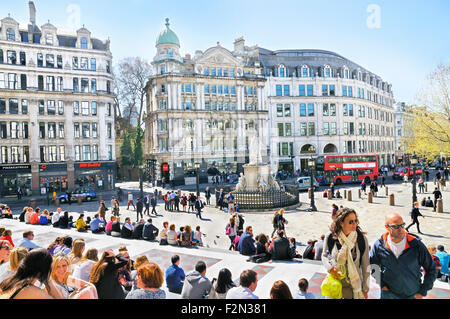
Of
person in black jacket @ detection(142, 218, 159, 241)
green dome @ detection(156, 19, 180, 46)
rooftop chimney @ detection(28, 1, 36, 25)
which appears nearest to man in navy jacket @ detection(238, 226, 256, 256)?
person in black jacket @ detection(142, 218, 159, 241)

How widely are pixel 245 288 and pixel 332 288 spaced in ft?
3.90

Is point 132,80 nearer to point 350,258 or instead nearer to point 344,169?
point 344,169

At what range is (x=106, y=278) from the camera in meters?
4.78

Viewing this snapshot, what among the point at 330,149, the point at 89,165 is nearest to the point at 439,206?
the point at 89,165

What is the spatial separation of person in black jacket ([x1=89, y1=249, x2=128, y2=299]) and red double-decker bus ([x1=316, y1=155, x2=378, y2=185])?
33961 millimetres

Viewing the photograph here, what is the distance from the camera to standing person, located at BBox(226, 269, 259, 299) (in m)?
3.94

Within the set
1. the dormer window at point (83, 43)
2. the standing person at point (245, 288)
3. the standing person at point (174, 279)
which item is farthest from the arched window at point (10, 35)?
the standing person at point (245, 288)

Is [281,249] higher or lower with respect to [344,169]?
lower

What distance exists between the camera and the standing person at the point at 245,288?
394cm

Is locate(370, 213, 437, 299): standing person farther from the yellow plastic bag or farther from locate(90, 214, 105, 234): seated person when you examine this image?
locate(90, 214, 105, 234): seated person

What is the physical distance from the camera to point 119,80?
5547cm

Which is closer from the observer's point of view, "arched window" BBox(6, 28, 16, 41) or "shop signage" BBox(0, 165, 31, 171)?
"shop signage" BBox(0, 165, 31, 171)

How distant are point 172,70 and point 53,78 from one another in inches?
653
